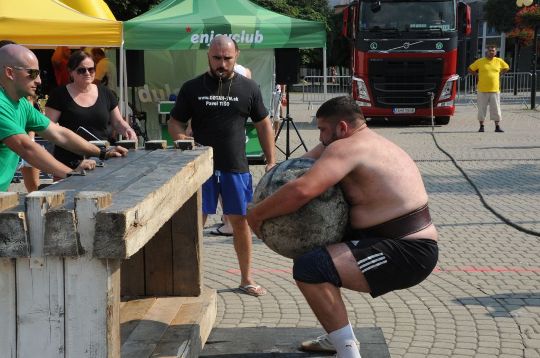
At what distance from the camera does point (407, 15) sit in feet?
70.7

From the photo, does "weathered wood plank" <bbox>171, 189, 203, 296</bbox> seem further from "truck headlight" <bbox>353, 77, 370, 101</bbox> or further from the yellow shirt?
"truck headlight" <bbox>353, 77, 370, 101</bbox>

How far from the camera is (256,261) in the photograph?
7.95 m

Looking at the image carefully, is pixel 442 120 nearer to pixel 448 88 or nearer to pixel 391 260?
pixel 448 88

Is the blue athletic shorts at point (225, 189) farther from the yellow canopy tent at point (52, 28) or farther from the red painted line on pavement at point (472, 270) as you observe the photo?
the yellow canopy tent at point (52, 28)

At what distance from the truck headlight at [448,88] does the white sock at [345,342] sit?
18.4 meters

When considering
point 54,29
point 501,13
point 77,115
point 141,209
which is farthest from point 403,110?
point 501,13

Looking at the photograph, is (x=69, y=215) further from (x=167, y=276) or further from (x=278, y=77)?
(x=278, y=77)

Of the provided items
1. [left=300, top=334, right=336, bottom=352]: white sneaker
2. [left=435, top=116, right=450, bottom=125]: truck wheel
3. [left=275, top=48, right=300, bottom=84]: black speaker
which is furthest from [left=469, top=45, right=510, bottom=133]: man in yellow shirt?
[left=300, top=334, right=336, bottom=352]: white sneaker

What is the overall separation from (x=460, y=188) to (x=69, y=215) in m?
9.60

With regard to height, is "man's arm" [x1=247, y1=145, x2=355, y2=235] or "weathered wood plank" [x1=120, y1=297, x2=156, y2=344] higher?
"man's arm" [x1=247, y1=145, x2=355, y2=235]

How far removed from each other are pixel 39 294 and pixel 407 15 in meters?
19.5

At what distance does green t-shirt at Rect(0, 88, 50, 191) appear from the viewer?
16.6 feet

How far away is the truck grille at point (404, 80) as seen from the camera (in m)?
21.9

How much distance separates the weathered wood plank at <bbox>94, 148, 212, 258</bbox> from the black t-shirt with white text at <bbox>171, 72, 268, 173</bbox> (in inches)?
75.5
